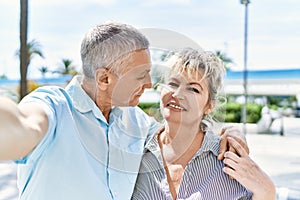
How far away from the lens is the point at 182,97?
0.96 m

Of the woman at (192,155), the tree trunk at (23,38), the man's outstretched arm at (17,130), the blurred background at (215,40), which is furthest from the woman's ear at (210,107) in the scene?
the tree trunk at (23,38)

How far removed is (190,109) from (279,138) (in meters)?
7.28

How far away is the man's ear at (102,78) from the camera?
858 millimetres

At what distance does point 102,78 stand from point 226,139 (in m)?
0.38

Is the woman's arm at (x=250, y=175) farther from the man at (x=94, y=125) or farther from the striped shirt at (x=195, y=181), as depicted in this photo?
the man at (x=94, y=125)

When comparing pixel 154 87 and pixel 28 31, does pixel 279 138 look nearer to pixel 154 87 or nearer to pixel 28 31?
pixel 28 31

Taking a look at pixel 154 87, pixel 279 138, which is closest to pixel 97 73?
pixel 154 87

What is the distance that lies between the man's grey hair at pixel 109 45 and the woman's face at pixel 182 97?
15 centimetres

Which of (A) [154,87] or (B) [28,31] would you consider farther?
(B) [28,31]

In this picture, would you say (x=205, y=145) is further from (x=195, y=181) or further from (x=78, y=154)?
(x=78, y=154)

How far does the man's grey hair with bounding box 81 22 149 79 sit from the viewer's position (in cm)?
84

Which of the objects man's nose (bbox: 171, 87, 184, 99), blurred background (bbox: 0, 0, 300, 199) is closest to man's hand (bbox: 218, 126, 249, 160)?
man's nose (bbox: 171, 87, 184, 99)

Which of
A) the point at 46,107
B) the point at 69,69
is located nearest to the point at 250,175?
the point at 46,107

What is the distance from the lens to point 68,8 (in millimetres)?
4121
